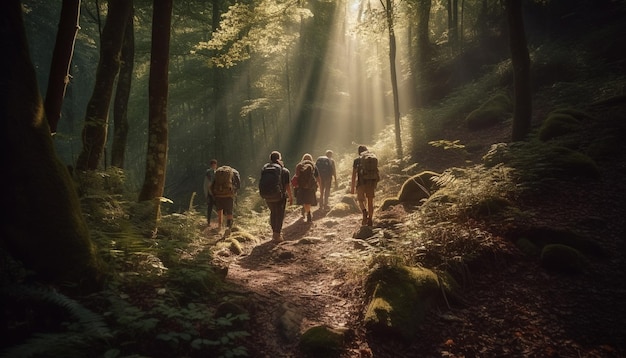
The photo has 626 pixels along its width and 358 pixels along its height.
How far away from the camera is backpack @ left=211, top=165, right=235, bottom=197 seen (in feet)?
31.2

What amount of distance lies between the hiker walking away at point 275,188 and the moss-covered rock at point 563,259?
17.4 ft

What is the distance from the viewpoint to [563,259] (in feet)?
15.5

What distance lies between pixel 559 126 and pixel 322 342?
31.1 feet

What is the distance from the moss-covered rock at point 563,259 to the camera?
4.65 m

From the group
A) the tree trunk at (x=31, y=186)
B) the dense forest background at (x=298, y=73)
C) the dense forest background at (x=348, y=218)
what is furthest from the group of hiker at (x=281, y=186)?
the dense forest background at (x=298, y=73)

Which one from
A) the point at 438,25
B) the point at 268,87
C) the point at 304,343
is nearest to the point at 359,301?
the point at 304,343

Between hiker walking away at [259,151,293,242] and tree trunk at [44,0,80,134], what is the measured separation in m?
4.33

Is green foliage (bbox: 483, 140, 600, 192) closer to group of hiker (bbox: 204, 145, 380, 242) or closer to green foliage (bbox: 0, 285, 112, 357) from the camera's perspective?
group of hiker (bbox: 204, 145, 380, 242)

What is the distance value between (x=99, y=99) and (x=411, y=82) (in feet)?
60.6

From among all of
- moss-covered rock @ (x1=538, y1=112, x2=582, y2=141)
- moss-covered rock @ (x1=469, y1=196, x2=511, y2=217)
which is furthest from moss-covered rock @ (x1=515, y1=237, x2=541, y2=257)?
moss-covered rock @ (x1=538, y1=112, x2=582, y2=141)

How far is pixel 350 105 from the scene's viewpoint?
30141mm

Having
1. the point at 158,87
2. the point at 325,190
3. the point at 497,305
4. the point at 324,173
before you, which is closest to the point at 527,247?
the point at 497,305

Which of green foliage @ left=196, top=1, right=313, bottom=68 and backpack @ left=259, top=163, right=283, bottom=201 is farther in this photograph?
green foliage @ left=196, top=1, right=313, bottom=68

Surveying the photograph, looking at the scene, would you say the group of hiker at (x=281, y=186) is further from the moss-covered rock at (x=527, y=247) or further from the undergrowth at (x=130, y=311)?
the moss-covered rock at (x=527, y=247)
